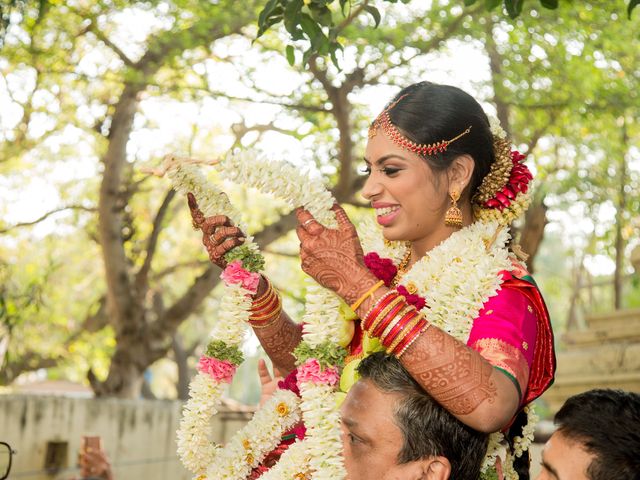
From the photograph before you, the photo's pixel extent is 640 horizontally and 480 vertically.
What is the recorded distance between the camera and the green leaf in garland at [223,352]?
3.09 metres

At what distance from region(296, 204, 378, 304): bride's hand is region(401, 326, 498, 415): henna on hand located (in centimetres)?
26

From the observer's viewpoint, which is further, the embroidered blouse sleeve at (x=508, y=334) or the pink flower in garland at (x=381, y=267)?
the pink flower in garland at (x=381, y=267)

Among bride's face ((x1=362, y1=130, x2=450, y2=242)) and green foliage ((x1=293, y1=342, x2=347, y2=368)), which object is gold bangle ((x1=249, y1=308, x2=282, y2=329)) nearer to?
green foliage ((x1=293, y1=342, x2=347, y2=368))

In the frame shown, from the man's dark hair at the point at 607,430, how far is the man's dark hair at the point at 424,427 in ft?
0.91

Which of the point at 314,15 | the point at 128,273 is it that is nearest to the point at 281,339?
the point at 314,15

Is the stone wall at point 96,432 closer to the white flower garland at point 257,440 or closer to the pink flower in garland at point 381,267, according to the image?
the white flower garland at point 257,440

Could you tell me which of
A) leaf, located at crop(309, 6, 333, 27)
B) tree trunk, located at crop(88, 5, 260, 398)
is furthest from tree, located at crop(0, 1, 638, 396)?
leaf, located at crop(309, 6, 333, 27)

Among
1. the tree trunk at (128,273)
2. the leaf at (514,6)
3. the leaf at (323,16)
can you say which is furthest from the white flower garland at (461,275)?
the tree trunk at (128,273)

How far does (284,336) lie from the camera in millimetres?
3369

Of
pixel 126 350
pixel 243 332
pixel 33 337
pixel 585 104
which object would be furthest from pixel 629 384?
pixel 33 337

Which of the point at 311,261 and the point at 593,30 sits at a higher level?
the point at 593,30

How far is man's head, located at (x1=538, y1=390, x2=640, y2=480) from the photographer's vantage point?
2.15 m

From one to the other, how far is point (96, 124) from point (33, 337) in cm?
724

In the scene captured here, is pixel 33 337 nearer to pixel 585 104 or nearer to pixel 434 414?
pixel 585 104
